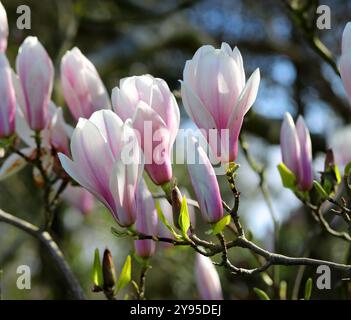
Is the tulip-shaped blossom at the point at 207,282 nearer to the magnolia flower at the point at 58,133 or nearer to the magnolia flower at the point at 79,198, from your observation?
the magnolia flower at the point at 58,133

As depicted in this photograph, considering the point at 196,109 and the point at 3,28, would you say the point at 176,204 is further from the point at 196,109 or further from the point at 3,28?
the point at 3,28

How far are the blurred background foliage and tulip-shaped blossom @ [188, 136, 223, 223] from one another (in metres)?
0.85

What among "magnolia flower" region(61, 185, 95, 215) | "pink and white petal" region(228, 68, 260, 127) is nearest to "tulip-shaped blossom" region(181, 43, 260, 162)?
"pink and white petal" region(228, 68, 260, 127)

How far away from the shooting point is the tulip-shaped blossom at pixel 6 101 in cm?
103

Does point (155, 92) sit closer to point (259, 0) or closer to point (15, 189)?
point (15, 189)

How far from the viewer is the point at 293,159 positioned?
1027 mm

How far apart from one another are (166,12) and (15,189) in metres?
1.35

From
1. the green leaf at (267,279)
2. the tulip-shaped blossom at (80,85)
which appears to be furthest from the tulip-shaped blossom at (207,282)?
the tulip-shaped blossom at (80,85)

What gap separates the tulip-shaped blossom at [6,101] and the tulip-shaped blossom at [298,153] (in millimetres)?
425

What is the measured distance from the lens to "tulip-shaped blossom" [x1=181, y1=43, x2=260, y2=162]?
2.76 feet

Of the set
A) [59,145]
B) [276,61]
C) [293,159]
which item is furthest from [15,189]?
[293,159]

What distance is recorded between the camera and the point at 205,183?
2.75ft

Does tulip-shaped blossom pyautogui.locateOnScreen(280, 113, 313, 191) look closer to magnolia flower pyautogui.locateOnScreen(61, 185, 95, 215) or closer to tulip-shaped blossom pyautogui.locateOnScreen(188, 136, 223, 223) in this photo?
tulip-shaped blossom pyautogui.locateOnScreen(188, 136, 223, 223)
